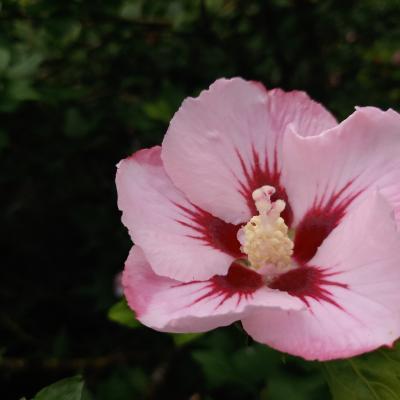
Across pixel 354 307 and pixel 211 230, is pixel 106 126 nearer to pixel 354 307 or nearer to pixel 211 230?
pixel 211 230

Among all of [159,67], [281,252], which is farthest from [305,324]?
[159,67]

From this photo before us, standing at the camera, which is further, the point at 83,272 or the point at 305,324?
the point at 83,272

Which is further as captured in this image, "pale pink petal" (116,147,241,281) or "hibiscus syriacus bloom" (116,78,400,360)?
"pale pink petal" (116,147,241,281)

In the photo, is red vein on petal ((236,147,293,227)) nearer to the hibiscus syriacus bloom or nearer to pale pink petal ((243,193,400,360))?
the hibiscus syriacus bloom

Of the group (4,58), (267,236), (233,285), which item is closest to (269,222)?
(267,236)

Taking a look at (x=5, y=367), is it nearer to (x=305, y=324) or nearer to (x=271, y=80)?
(x=305, y=324)

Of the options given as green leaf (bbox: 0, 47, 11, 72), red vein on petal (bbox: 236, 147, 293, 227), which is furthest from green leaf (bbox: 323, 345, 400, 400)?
green leaf (bbox: 0, 47, 11, 72)
